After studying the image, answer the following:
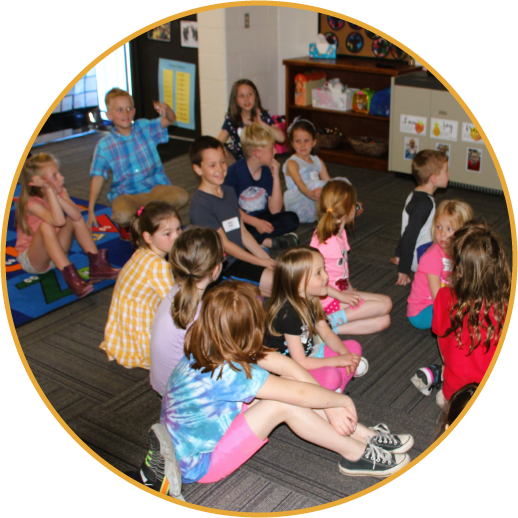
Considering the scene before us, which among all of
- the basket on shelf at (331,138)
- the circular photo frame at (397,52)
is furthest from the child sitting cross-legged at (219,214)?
the circular photo frame at (397,52)

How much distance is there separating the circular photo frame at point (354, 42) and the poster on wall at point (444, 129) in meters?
1.18

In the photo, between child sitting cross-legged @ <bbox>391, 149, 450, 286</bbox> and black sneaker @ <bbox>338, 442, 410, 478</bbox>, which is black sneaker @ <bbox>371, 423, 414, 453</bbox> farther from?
child sitting cross-legged @ <bbox>391, 149, 450, 286</bbox>

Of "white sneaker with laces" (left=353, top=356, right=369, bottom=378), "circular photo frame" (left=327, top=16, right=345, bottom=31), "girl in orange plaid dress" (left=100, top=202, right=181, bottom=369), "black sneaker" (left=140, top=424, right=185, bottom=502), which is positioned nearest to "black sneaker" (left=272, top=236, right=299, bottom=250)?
"girl in orange plaid dress" (left=100, top=202, right=181, bottom=369)

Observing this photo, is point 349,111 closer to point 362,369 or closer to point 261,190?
point 261,190

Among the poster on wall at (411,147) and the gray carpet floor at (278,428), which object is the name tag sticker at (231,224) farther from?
the poster on wall at (411,147)

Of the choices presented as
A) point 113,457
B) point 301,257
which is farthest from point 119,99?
point 113,457

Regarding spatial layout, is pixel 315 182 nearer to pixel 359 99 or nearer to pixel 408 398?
pixel 359 99

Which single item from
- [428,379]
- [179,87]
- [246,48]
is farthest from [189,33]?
[428,379]

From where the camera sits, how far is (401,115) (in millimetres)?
4945

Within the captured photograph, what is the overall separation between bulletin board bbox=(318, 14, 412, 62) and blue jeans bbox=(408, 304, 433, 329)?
3203 mm

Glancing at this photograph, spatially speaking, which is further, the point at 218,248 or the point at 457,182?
the point at 457,182

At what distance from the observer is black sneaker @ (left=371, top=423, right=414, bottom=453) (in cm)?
202

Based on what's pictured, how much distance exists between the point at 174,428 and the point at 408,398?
3.40 ft

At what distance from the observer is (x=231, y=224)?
3102 mm
